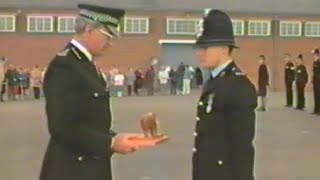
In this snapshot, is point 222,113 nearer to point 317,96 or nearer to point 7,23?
point 317,96

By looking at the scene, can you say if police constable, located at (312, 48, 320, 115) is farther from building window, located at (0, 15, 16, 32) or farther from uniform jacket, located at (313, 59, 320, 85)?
building window, located at (0, 15, 16, 32)

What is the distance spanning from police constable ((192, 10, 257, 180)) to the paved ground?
255 inches

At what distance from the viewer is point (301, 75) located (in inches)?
1099

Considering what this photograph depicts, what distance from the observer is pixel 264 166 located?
13625 millimetres

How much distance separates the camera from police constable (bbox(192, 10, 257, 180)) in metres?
5.53

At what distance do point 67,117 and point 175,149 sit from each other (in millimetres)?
11114

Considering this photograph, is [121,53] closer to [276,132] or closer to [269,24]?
[269,24]

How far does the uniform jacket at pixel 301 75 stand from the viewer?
27.6 metres

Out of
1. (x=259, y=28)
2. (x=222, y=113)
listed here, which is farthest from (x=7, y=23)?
(x=222, y=113)

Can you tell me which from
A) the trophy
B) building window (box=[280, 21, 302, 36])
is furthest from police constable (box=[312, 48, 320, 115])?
building window (box=[280, 21, 302, 36])

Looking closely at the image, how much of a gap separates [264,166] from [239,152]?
323 inches

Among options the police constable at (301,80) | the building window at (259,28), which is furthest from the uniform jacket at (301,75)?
the building window at (259,28)

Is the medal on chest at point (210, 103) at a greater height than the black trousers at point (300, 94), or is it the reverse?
the medal on chest at point (210, 103)

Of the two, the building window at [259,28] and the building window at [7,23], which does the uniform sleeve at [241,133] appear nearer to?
the building window at [7,23]
